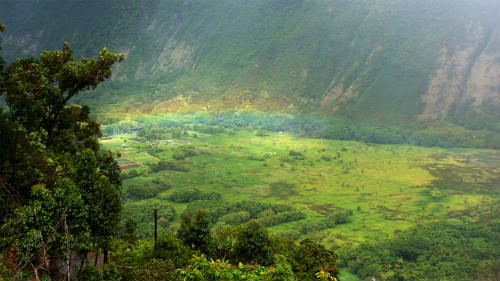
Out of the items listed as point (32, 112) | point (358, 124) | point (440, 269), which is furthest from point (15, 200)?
point (358, 124)

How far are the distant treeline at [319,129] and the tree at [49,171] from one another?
444ft

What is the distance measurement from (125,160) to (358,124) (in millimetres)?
101103

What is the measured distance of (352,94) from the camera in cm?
19775

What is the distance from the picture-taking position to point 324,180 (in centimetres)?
11431

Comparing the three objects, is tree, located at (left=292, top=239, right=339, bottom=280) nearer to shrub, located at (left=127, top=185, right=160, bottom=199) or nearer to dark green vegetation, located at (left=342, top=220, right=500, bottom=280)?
dark green vegetation, located at (left=342, top=220, right=500, bottom=280)

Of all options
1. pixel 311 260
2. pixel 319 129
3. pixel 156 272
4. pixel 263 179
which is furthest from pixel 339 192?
pixel 156 272

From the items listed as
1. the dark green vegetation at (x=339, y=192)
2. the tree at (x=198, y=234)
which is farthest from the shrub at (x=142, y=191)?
the tree at (x=198, y=234)

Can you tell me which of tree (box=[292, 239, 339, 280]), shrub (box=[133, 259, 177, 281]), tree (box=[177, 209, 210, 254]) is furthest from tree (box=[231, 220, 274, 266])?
shrub (box=[133, 259, 177, 281])

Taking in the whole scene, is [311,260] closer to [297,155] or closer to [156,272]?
[156,272]

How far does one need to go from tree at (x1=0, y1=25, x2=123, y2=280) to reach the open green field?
43590mm

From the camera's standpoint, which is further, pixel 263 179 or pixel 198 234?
pixel 263 179

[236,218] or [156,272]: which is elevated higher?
[156,272]

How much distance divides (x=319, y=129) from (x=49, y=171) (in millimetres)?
164485

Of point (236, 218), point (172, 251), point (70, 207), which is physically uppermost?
point (70, 207)
